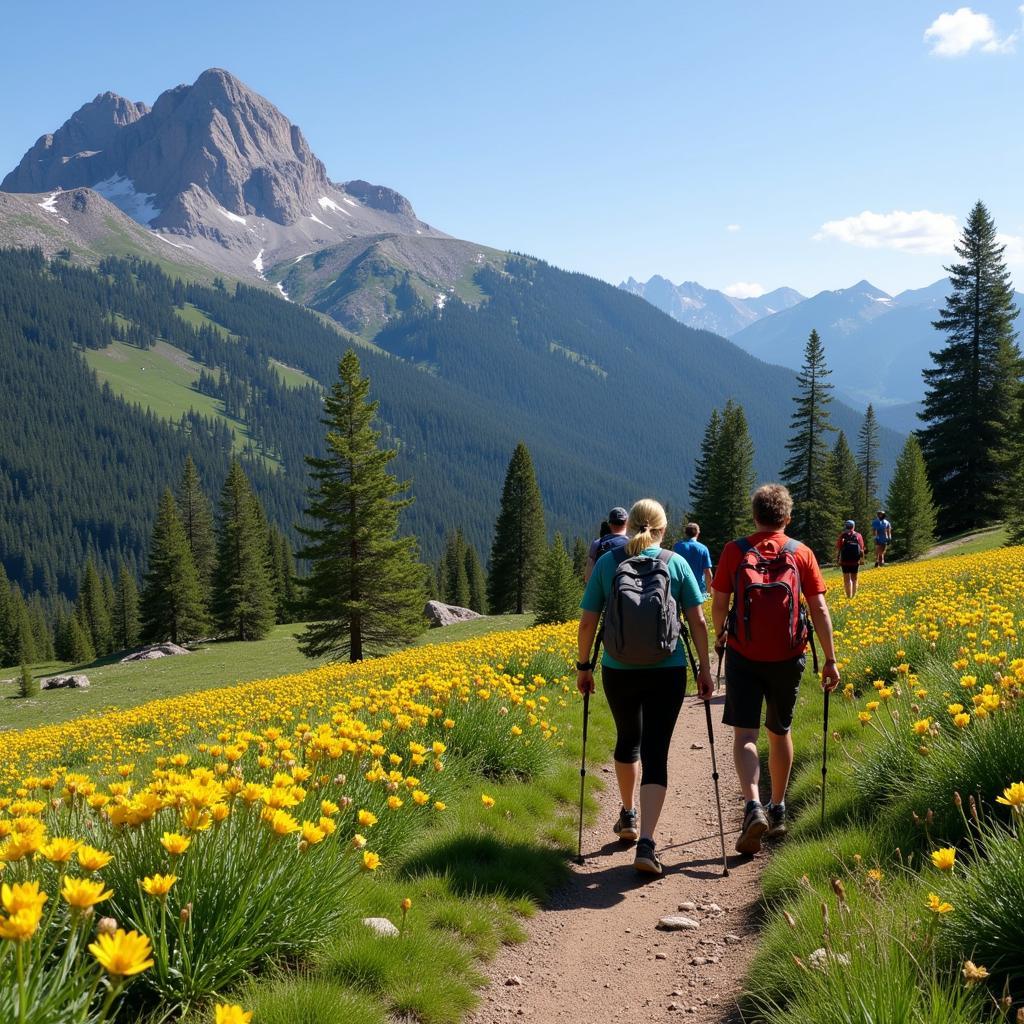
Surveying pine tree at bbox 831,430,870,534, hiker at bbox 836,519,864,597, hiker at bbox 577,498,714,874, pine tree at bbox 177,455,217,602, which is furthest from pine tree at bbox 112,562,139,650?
hiker at bbox 577,498,714,874

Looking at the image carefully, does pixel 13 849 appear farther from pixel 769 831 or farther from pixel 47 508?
pixel 47 508

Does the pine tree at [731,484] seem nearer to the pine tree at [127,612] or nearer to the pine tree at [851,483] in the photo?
the pine tree at [851,483]

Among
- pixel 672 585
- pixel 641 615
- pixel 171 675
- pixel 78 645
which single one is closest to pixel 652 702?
pixel 641 615

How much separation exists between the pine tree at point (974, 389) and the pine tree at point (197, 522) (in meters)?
59.8

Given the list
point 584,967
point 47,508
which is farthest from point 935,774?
point 47,508

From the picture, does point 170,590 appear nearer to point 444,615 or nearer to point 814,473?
point 444,615

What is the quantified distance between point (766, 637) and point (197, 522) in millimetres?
74025

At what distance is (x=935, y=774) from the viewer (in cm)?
436

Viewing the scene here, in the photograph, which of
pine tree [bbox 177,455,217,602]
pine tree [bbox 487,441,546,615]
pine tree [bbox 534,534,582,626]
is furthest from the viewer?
pine tree [bbox 177,455,217,602]

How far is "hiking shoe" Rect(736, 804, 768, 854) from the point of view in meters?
5.51

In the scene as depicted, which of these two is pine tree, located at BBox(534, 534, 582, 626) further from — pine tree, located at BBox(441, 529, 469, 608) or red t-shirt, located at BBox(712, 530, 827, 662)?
pine tree, located at BBox(441, 529, 469, 608)

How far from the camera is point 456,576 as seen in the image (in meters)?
81.9

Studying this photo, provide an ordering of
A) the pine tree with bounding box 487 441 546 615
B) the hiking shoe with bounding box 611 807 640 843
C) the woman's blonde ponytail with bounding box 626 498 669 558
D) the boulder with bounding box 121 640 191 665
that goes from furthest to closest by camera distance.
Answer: the pine tree with bounding box 487 441 546 615 < the boulder with bounding box 121 640 191 665 < the hiking shoe with bounding box 611 807 640 843 < the woman's blonde ponytail with bounding box 626 498 669 558

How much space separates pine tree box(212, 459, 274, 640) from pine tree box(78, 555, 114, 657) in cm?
3515
